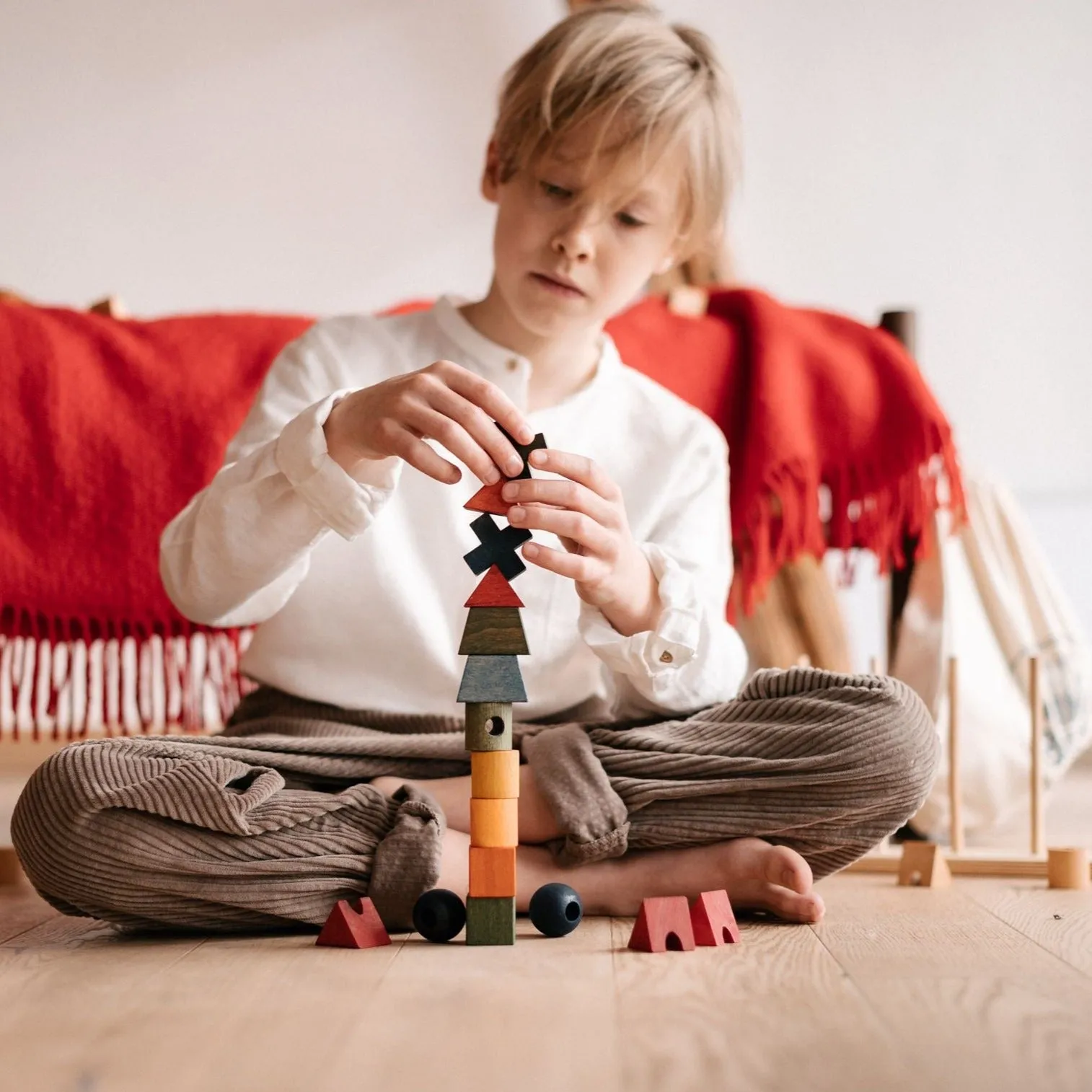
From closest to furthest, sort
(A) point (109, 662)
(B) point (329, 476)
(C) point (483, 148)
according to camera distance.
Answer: (B) point (329, 476)
(A) point (109, 662)
(C) point (483, 148)

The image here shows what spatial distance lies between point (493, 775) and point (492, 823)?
30mm

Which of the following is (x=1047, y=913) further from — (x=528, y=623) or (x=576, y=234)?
(x=576, y=234)

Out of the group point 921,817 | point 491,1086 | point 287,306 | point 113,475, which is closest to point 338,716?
point 113,475

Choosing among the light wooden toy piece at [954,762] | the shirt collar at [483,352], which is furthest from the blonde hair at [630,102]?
the light wooden toy piece at [954,762]

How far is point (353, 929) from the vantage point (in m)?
0.89

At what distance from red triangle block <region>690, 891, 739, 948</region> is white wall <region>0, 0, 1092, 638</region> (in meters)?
1.85

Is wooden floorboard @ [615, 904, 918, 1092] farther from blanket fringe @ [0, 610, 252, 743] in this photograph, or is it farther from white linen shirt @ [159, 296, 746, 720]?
blanket fringe @ [0, 610, 252, 743]

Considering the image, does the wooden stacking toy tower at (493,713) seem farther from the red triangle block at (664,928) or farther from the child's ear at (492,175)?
the child's ear at (492,175)

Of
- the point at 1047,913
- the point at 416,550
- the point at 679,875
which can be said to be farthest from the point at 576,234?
the point at 1047,913

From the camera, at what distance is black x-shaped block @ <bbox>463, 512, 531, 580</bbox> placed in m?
0.88

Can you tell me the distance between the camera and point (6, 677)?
1.95 metres

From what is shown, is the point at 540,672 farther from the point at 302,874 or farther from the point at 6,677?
the point at 6,677

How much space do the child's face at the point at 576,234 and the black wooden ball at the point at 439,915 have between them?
0.51 m

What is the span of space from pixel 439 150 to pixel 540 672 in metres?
1.68
